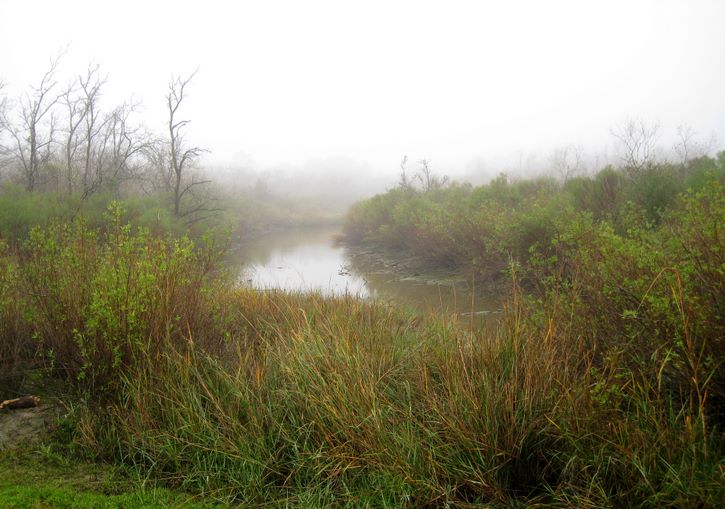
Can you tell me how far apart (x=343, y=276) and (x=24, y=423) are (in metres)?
15.8

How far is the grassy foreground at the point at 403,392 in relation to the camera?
2.72 m

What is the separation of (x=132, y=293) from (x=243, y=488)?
6.96ft

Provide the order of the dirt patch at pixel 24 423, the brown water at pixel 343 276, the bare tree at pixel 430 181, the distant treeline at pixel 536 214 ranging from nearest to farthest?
the dirt patch at pixel 24 423, the distant treeline at pixel 536 214, the brown water at pixel 343 276, the bare tree at pixel 430 181

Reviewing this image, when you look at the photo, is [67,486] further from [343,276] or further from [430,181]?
[430,181]

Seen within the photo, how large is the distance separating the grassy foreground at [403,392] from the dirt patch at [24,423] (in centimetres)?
26

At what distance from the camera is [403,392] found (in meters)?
3.70

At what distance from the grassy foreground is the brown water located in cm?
215

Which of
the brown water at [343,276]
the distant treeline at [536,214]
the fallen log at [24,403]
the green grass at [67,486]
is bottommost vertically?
the brown water at [343,276]

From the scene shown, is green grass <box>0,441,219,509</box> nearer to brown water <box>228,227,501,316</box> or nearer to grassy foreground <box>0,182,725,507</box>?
grassy foreground <box>0,182,725,507</box>

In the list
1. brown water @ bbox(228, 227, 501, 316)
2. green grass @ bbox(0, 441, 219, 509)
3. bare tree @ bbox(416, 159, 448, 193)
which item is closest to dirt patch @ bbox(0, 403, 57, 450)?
green grass @ bbox(0, 441, 219, 509)

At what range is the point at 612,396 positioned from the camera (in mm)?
3082

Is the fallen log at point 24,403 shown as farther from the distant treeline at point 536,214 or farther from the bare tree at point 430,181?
the bare tree at point 430,181

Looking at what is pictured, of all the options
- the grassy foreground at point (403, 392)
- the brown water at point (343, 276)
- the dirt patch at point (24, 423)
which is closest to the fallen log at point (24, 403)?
the dirt patch at point (24, 423)

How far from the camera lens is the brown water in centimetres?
1154
